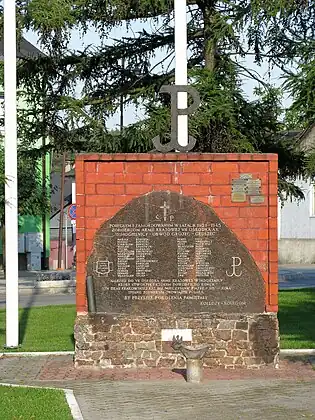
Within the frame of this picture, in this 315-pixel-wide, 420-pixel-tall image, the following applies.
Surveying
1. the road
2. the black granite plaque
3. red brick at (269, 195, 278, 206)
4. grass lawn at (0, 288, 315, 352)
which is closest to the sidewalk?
the black granite plaque

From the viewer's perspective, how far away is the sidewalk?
32.9 feet

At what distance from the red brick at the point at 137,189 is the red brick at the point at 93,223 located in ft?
1.73

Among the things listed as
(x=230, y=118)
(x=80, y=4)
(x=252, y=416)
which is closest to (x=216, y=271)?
(x=252, y=416)

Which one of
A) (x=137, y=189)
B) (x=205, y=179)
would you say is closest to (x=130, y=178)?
(x=137, y=189)

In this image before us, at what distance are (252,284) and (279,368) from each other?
1.12 metres

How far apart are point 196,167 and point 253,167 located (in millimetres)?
732

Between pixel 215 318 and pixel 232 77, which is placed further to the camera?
pixel 232 77

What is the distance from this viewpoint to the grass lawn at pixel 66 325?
52.1ft

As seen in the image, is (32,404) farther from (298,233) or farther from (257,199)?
(298,233)

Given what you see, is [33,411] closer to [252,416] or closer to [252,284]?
[252,416]

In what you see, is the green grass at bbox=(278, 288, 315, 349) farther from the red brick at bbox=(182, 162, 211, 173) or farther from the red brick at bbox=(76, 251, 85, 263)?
the red brick at bbox=(76, 251, 85, 263)

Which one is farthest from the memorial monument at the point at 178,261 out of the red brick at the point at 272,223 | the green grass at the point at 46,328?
the green grass at the point at 46,328

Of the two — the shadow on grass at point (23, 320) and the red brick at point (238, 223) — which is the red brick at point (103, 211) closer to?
the red brick at point (238, 223)

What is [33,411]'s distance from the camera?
976 cm
